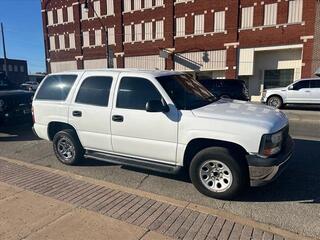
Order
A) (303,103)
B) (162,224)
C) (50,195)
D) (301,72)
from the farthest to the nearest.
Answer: (301,72)
(303,103)
(50,195)
(162,224)

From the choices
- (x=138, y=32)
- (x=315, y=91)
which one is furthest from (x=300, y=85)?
(x=138, y=32)

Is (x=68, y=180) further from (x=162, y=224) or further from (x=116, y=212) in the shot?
(x=162, y=224)

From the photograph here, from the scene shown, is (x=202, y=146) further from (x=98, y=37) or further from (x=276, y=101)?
(x=98, y=37)

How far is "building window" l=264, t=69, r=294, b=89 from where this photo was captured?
80.9 ft

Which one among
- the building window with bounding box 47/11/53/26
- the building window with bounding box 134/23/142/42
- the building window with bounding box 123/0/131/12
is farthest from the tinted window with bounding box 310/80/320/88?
the building window with bounding box 47/11/53/26

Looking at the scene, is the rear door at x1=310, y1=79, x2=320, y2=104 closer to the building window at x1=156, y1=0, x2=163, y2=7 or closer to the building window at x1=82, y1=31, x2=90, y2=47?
the building window at x1=156, y1=0, x2=163, y2=7

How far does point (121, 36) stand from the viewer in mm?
32250

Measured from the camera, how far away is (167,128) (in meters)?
4.45

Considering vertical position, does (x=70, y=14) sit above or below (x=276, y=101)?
above

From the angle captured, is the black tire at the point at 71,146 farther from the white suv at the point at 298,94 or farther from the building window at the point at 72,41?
the building window at the point at 72,41

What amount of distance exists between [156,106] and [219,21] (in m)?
24.4

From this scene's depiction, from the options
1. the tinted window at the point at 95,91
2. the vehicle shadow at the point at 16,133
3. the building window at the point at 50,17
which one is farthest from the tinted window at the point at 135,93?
the building window at the point at 50,17

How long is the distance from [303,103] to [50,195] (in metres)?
15.5

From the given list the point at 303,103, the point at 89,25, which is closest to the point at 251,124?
the point at 303,103
